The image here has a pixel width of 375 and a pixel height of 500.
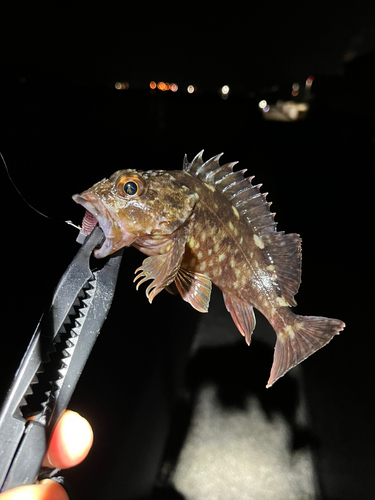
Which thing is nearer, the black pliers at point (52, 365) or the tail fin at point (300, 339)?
the black pliers at point (52, 365)

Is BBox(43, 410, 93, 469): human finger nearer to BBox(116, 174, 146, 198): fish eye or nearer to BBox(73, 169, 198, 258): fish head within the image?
BBox(73, 169, 198, 258): fish head

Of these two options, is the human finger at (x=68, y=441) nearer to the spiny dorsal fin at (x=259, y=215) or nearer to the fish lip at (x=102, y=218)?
the fish lip at (x=102, y=218)

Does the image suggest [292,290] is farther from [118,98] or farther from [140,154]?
[118,98]

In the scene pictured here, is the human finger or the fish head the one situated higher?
the fish head

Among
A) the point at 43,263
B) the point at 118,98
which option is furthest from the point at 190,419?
the point at 118,98

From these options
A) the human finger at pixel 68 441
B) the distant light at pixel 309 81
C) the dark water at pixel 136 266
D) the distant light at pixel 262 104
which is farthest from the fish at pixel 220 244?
the distant light at pixel 262 104

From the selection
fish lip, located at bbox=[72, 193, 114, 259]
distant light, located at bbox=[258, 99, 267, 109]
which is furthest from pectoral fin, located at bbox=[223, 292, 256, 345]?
distant light, located at bbox=[258, 99, 267, 109]

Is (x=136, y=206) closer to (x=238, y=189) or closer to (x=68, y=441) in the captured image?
(x=238, y=189)

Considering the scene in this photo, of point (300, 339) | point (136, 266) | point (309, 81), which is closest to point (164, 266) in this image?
point (300, 339)
